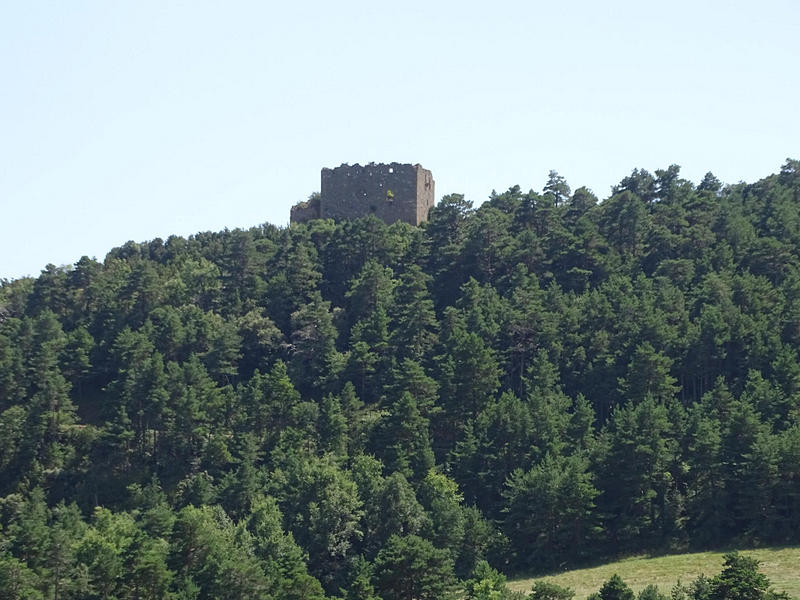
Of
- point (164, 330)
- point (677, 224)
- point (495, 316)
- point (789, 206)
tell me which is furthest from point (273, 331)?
point (789, 206)

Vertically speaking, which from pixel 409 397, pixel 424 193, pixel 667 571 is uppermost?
pixel 424 193

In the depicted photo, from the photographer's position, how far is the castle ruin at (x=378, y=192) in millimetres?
102625

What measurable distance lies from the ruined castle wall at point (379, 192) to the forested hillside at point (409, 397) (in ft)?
15.7

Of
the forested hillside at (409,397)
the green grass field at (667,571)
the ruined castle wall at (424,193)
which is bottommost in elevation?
the green grass field at (667,571)

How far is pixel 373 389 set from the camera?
77.3m

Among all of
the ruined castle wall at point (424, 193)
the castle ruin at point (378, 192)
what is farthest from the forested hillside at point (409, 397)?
the ruined castle wall at point (424, 193)

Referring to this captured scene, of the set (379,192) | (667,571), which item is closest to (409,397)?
(667,571)

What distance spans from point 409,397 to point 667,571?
1841 cm

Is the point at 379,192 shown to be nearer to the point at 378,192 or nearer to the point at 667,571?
the point at 378,192

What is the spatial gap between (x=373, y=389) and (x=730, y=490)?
24075 mm

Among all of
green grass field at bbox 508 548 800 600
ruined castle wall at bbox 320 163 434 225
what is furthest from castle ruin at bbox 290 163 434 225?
green grass field at bbox 508 548 800 600

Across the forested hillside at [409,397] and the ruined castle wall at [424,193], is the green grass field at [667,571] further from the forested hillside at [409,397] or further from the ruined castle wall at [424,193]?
the ruined castle wall at [424,193]

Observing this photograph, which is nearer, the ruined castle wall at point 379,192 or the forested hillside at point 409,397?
the forested hillside at point 409,397

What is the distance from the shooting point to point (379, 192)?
103438 millimetres
